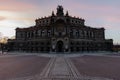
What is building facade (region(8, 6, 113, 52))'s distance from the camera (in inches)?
2901

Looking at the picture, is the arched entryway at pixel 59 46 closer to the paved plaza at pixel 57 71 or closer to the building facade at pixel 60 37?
the building facade at pixel 60 37

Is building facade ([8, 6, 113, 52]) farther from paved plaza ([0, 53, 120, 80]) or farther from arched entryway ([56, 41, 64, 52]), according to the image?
paved plaza ([0, 53, 120, 80])

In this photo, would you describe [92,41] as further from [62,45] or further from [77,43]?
[62,45]

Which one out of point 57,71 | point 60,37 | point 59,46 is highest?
point 60,37

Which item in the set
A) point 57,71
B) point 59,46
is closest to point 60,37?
point 59,46

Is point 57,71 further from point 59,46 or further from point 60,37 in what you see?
point 59,46

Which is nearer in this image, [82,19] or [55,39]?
[55,39]

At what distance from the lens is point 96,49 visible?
85.9m

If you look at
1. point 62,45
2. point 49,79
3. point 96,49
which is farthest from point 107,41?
point 49,79

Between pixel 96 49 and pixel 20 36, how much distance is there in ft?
150

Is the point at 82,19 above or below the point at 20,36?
above

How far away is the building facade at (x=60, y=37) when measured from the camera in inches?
2901

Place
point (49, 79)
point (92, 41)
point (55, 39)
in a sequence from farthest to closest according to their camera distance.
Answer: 1. point (92, 41)
2. point (55, 39)
3. point (49, 79)

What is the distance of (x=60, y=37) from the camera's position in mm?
72875
